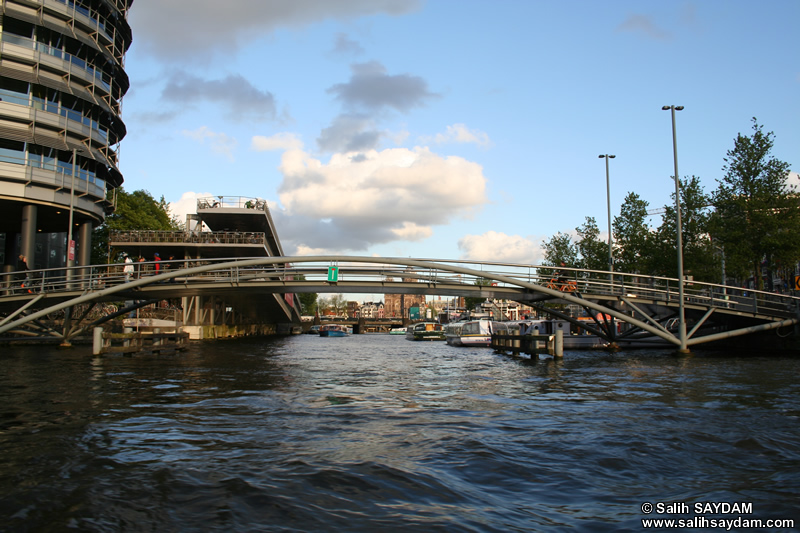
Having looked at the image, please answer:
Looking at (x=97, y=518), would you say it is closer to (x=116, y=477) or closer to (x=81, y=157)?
(x=116, y=477)

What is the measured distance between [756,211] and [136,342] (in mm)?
39160

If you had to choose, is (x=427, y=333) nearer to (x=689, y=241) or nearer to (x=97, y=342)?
(x=689, y=241)

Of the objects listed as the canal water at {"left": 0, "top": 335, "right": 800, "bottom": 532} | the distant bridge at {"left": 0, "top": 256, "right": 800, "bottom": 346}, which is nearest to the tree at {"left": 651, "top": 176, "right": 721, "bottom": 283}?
the distant bridge at {"left": 0, "top": 256, "right": 800, "bottom": 346}

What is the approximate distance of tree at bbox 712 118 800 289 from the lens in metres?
35.9

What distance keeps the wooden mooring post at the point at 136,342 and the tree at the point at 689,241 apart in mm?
37817

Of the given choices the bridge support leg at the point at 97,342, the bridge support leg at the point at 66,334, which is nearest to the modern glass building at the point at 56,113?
the bridge support leg at the point at 66,334

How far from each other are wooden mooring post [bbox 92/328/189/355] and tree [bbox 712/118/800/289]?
37.6 metres

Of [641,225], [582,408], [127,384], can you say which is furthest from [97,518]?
[641,225]

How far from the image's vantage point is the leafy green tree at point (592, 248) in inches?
2185

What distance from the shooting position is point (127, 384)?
17.7 m

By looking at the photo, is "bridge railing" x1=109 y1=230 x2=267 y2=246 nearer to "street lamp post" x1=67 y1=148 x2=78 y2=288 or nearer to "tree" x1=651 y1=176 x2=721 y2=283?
"street lamp post" x1=67 y1=148 x2=78 y2=288

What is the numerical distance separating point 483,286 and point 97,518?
2605 cm

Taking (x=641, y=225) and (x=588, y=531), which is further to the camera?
(x=641, y=225)

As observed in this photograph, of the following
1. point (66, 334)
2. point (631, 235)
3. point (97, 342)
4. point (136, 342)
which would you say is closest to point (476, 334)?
point (631, 235)
